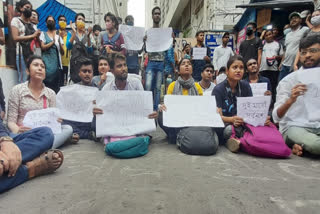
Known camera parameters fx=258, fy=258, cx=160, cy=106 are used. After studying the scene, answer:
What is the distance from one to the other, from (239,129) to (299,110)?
67cm

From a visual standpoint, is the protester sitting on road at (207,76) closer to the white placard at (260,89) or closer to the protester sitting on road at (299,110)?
the white placard at (260,89)

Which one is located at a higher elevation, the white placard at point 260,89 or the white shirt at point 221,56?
the white shirt at point 221,56

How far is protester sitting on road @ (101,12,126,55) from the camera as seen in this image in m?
4.43

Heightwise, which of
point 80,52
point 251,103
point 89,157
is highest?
point 80,52

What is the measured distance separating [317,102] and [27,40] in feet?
12.9

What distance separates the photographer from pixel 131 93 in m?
2.81

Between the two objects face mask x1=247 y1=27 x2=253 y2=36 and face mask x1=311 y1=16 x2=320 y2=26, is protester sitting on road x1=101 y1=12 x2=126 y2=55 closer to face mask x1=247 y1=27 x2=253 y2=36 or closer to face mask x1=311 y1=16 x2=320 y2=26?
face mask x1=247 y1=27 x2=253 y2=36

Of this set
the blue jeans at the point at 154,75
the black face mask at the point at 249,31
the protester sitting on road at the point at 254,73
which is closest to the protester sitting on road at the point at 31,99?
the blue jeans at the point at 154,75

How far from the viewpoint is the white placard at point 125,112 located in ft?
8.85

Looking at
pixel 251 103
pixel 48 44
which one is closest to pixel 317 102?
pixel 251 103

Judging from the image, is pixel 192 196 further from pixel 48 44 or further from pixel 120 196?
pixel 48 44

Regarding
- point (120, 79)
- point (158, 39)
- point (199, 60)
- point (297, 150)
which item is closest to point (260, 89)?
point (297, 150)

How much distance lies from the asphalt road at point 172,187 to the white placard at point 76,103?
78 centimetres

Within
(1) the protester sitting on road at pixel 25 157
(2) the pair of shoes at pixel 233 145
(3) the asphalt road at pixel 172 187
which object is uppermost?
(1) the protester sitting on road at pixel 25 157
